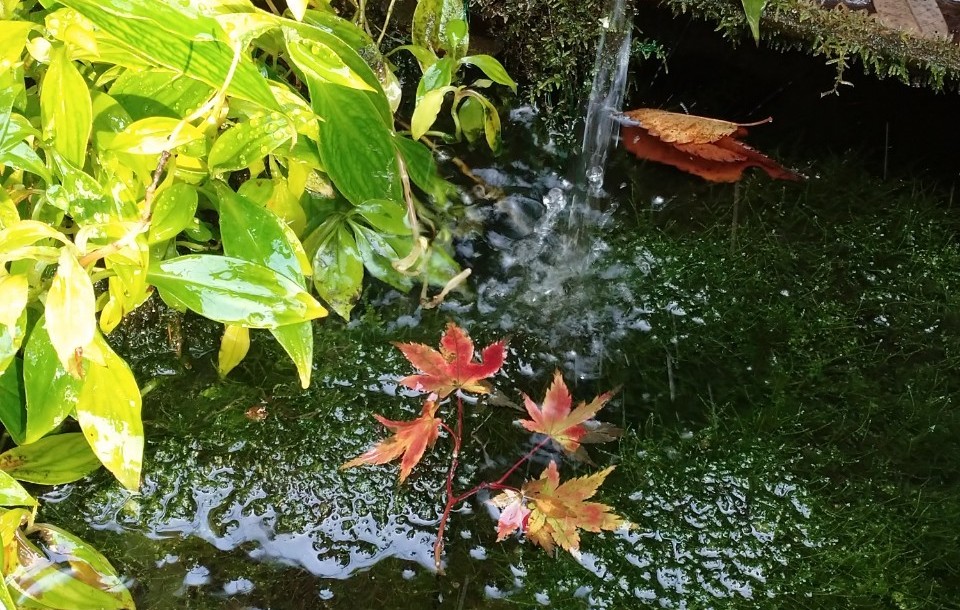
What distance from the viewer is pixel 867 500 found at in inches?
49.6

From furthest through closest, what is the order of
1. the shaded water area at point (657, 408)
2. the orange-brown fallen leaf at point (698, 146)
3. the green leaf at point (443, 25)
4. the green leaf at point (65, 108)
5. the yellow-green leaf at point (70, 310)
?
the orange-brown fallen leaf at point (698, 146) < the green leaf at point (443, 25) < the shaded water area at point (657, 408) < the green leaf at point (65, 108) < the yellow-green leaf at point (70, 310)

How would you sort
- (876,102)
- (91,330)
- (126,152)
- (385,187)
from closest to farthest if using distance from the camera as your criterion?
1. (91,330)
2. (126,152)
3. (385,187)
4. (876,102)

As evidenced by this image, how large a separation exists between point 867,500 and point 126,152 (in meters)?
1.37

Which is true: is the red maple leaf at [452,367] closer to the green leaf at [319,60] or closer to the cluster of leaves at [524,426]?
the cluster of leaves at [524,426]

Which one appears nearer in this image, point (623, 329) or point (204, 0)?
point (204, 0)

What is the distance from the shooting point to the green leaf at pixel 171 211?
108 centimetres

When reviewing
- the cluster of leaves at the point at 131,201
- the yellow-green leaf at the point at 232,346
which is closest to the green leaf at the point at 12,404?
the cluster of leaves at the point at 131,201

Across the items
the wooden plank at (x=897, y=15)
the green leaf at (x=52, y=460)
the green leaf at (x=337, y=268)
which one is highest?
the wooden plank at (x=897, y=15)

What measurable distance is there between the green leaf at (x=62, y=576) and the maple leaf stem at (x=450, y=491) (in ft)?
1.61

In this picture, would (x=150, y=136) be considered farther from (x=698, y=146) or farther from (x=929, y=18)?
(x=929, y=18)

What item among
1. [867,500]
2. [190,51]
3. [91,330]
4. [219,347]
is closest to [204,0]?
[190,51]

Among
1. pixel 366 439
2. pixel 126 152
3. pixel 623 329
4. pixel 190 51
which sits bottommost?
pixel 366 439

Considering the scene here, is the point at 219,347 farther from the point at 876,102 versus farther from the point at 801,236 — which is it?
the point at 876,102

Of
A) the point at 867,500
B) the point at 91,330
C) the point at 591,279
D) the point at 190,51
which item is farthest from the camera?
the point at 591,279
